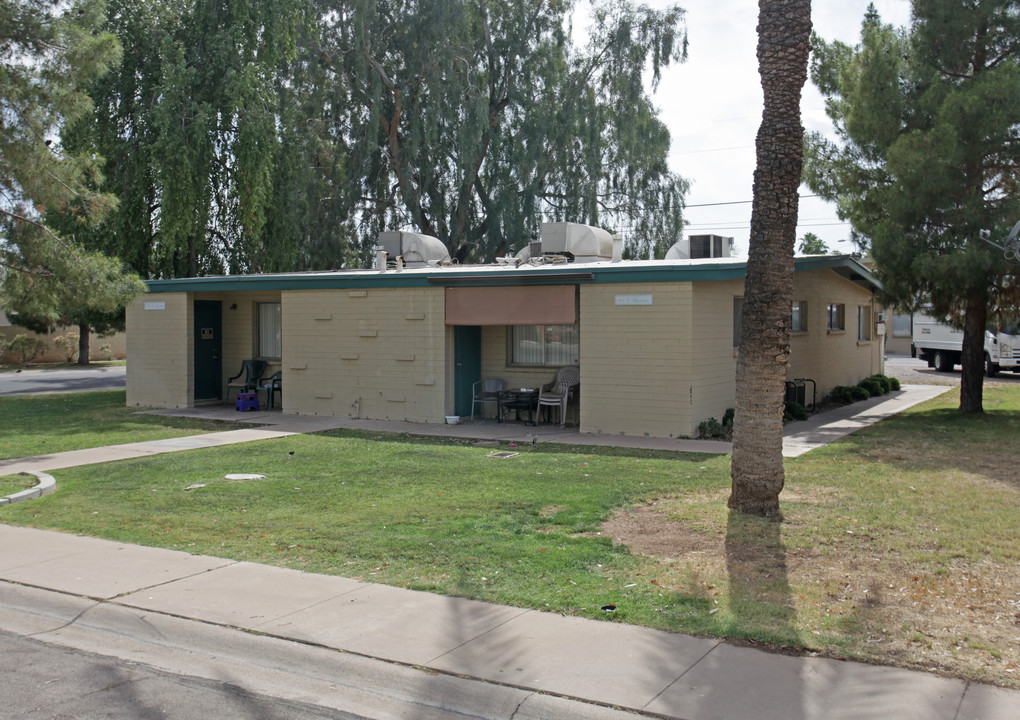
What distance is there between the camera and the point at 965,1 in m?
17.2

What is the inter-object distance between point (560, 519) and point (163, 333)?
1477 cm

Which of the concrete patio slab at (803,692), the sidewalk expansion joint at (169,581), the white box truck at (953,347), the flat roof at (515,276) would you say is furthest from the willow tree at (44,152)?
the white box truck at (953,347)

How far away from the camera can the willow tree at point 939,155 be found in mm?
16266

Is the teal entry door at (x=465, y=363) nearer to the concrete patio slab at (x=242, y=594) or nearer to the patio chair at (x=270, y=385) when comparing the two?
the patio chair at (x=270, y=385)

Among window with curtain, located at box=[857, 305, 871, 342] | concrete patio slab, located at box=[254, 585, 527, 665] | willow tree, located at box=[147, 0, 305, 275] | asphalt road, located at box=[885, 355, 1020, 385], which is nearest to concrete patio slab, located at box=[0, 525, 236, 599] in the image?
concrete patio slab, located at box=[254, 585, 527, 665]

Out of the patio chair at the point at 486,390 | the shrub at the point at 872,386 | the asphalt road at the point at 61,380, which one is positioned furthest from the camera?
the asphalt road at the point at 61,380

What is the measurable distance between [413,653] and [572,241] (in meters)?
13.1

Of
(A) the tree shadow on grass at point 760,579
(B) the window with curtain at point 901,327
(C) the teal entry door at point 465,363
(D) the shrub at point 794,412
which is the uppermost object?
(B) the window with curtain at point 901,327

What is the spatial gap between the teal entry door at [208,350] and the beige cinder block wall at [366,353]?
126 inches

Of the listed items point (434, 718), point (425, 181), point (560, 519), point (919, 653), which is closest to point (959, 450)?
point (560, 519)

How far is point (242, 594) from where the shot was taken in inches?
263

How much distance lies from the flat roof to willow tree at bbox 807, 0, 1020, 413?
1.62m

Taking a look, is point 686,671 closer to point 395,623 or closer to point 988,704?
point 988,704

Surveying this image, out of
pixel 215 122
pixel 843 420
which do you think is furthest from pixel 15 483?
pixel 215 122
